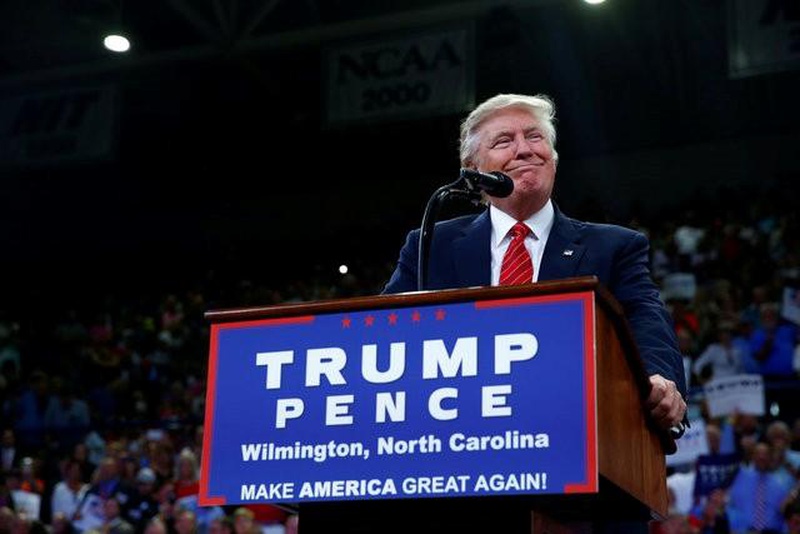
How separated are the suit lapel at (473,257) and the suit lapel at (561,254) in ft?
0.36

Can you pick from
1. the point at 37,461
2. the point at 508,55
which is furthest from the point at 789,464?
the point at 508,55

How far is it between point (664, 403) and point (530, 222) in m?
0.55

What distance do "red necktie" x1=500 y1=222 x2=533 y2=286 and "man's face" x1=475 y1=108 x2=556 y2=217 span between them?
80 mm

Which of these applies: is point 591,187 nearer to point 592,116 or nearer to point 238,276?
point 592,116

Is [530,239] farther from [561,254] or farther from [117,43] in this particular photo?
[117,43]

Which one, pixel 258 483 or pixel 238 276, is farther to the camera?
pixel 238 276

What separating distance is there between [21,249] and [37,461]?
10.5 meters

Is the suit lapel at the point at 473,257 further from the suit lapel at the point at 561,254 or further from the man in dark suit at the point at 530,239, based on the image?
the suit lapel at the point at 561,254

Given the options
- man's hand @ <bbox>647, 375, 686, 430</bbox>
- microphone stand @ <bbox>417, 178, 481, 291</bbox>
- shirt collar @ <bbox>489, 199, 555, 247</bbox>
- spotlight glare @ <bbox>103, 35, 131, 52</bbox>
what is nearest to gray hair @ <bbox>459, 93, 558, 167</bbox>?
shirt collar @ <bbox>489, 199, 555, 247</bbox>

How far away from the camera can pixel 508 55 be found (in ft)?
49.6

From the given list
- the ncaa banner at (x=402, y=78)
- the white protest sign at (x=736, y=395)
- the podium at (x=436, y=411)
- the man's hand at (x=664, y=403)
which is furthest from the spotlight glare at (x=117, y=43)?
the man's hand at (x=664, y=403)

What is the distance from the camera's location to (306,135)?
1725 cm

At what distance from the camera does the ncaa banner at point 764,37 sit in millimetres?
10602

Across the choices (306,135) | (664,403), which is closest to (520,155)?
(664,403)
